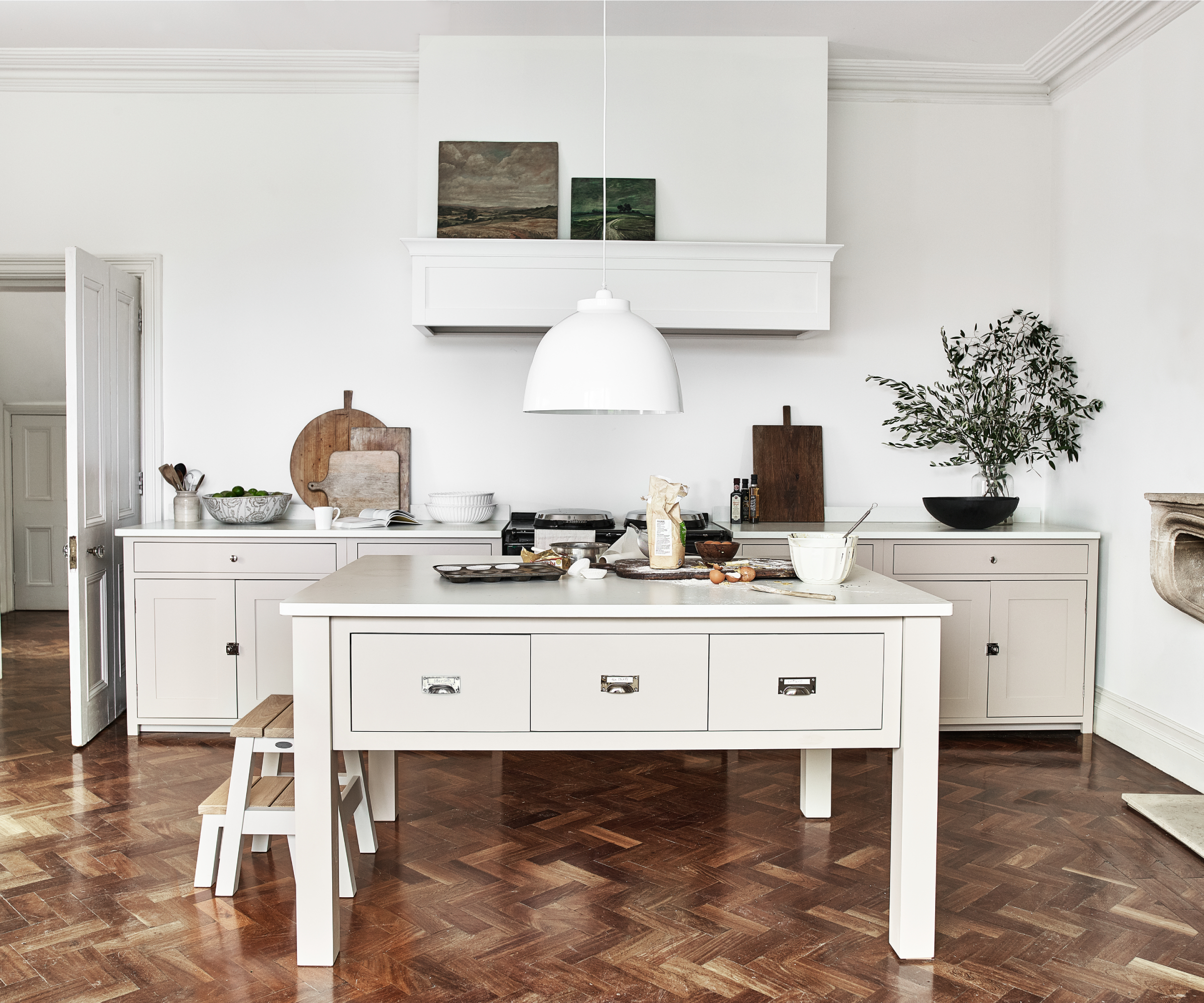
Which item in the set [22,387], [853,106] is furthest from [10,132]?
[853,106]

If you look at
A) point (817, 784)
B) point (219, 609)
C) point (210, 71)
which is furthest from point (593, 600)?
point (210, 71)

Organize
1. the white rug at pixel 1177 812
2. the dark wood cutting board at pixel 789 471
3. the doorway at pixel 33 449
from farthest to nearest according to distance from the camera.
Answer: the doorway at pixel 33 449 → the dark wood cutting board at pixel 789 471 → the white rug at pixel 1177 812

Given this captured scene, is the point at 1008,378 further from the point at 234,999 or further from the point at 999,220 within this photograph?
the point at 234,999

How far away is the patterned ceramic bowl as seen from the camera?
4.68 metres

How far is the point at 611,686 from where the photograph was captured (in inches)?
100

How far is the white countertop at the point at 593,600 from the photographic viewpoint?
2.48 metres

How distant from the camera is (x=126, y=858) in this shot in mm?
3182

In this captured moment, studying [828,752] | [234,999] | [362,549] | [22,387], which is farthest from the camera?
[22,387]

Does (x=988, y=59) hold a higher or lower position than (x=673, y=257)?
higher

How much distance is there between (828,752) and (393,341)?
122 inches

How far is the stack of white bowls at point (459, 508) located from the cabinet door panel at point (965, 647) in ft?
7.06

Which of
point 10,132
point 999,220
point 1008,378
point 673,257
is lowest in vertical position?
point 1008,378

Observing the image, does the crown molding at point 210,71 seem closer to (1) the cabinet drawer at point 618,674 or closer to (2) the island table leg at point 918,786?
(1) the cabinet drawer at point 618,674

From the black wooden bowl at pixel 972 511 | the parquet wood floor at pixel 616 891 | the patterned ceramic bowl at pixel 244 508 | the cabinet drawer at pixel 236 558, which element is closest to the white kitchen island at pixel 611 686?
the parquet wood floor at pixel 616 891
